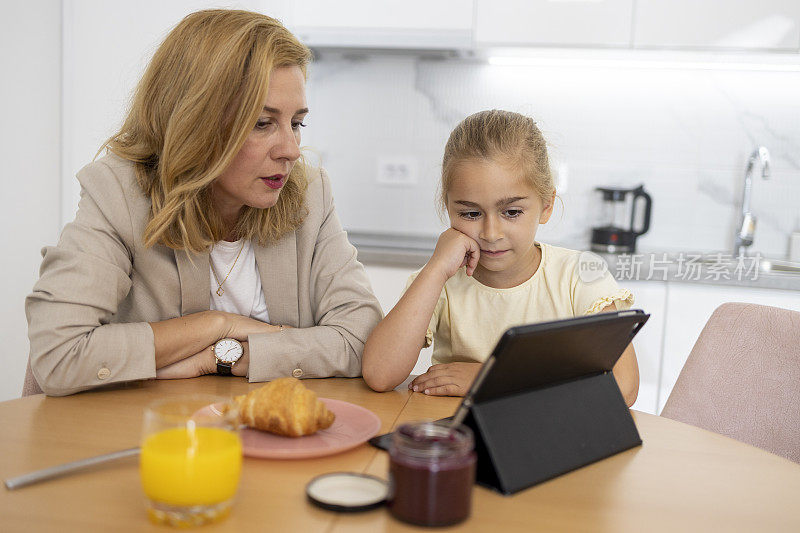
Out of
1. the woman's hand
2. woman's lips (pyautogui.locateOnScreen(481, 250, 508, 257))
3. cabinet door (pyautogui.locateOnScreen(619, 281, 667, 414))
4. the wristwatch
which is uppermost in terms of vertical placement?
woman's lips (pyautogui.locateOnScreen(481, 250, 508, 257))

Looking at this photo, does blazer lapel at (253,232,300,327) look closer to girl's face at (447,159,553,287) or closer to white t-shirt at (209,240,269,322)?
white t-shirt at (209,240,269,322)

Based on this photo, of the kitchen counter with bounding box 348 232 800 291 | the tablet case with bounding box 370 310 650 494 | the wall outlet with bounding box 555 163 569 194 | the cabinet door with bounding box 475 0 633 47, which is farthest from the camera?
the wall outlet with bounding box 555 163 569 194

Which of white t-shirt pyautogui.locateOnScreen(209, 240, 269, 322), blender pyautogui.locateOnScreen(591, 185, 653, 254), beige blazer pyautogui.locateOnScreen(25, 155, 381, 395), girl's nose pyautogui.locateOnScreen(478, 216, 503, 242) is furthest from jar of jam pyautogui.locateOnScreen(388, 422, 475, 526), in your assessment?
blender pyautogui.locateOnScreen(591, 185, 653, 254)

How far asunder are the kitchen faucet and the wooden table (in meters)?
1.99

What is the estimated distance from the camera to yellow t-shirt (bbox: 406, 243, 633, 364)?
1.55m

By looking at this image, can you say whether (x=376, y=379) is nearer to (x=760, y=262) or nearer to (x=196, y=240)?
(x=196, y=240)

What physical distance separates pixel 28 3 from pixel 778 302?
9.12 ft

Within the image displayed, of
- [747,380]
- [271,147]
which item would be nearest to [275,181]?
[271,147]

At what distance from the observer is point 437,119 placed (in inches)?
126

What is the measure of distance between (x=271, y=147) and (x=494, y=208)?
0.43m

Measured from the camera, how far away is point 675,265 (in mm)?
2568

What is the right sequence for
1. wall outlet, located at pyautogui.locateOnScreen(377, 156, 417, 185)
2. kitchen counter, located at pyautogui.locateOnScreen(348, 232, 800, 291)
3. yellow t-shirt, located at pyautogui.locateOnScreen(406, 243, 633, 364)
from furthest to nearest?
wall outlet, located at pyautogui.locateOnScreen(377, 156, 417, 185) < kitchen counter, located at pyautogui.locateOnScreen(348, 232, 800, 291) < yellow t-shirt, located at pyautogui.locateOnScreen(406, 243, 633, 364)

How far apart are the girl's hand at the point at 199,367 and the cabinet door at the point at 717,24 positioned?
6.48ft

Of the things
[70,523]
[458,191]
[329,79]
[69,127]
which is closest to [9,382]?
[69,127]
